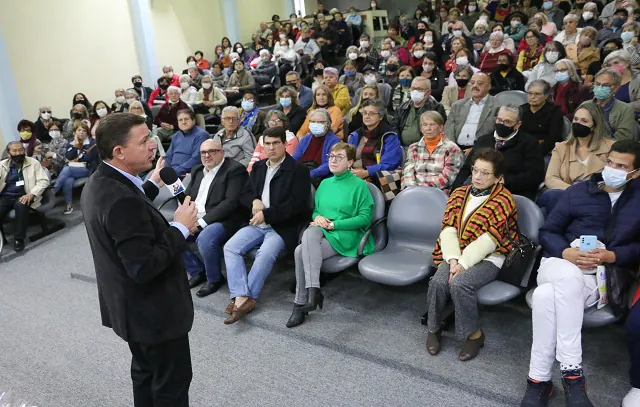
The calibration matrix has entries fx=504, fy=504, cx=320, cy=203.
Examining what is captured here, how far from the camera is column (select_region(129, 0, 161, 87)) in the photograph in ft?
32.8

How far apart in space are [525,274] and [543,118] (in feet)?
5.86

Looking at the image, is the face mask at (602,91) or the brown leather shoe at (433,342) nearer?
the brown leather shoe at (433,342)

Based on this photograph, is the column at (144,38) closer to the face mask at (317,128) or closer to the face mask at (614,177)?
the face mask at (317,128)

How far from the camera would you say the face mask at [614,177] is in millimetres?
2496

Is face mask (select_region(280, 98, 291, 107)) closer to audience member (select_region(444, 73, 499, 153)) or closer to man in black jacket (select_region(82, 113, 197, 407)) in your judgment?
audience member (select_region(444, 73, 499, 153))

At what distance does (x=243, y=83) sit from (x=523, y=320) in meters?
7.16

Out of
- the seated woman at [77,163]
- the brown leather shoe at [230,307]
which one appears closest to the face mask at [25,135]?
the seated woman at [77,163]

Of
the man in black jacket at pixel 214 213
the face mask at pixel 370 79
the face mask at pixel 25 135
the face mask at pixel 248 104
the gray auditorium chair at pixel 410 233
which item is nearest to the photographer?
the gray auditorium chair at pixel 410 233

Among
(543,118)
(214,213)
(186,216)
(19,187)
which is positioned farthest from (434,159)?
(19,187)

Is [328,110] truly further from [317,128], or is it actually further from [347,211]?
[347,211]

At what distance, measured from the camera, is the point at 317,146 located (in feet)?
14.3

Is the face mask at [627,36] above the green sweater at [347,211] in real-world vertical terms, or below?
above

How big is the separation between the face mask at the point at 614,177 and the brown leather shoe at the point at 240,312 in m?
2.20

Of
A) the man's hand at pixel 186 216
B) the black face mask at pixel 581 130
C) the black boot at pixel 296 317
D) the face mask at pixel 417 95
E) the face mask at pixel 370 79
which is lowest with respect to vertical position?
the black boot at pixel 296 317
